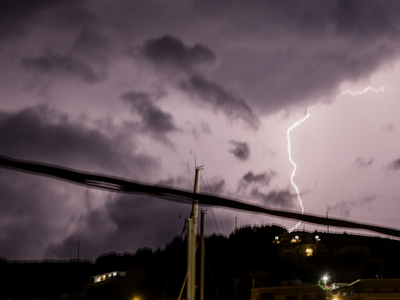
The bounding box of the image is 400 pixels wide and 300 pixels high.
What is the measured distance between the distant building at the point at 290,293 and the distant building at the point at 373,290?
3.19 metres

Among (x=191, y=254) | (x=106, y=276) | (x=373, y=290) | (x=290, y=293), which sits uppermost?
(x=106, y=276)

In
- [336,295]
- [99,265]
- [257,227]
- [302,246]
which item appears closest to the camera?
[336,295]

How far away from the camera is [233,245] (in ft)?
238

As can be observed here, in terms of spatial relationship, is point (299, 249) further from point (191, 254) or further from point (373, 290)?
point (191, 254)

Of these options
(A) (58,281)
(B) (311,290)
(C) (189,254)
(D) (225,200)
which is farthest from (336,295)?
(A) (58,281)

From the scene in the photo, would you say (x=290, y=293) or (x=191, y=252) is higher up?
(x=191, y=252)

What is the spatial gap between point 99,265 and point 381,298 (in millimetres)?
59761

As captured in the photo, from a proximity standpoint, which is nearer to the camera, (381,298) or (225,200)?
(225,200)

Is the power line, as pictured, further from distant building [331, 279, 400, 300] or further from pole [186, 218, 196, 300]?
distant building [331, 279, 400, 300]

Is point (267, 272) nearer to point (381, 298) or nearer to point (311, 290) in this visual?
point (311, 290)

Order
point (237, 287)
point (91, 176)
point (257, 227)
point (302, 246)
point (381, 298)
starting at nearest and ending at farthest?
point (91, 176) < point (381, 298) < point (237, 287) < point (302, 246) < point (257, 227)

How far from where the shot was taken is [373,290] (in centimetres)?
3181

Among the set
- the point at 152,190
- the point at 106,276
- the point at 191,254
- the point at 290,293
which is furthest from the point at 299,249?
the point at 152,190

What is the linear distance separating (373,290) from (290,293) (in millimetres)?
7465
